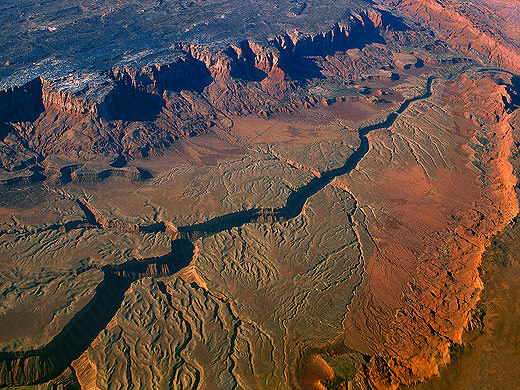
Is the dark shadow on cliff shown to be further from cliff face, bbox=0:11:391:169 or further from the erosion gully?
cliff face, bbox=0:11:391:169

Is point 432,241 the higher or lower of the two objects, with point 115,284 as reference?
lower

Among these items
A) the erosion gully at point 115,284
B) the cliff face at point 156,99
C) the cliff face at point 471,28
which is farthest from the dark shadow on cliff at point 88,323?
the cliff face at point 471,28

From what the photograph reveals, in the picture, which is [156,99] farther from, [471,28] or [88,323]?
[471,28]

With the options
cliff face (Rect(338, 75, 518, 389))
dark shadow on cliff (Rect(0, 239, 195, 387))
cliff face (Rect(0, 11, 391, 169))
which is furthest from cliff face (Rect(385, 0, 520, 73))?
dark shadow on cliff (Rect(0, 239, 195, 387))

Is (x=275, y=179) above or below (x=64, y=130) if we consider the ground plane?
below

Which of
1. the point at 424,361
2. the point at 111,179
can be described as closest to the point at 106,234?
the point at 111,179

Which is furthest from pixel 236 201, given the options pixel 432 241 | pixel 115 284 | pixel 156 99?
pixel 156 99

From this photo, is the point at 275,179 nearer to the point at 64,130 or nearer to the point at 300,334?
the point at 300,334

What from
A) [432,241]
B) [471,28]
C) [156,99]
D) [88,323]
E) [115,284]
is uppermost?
[156,99]
